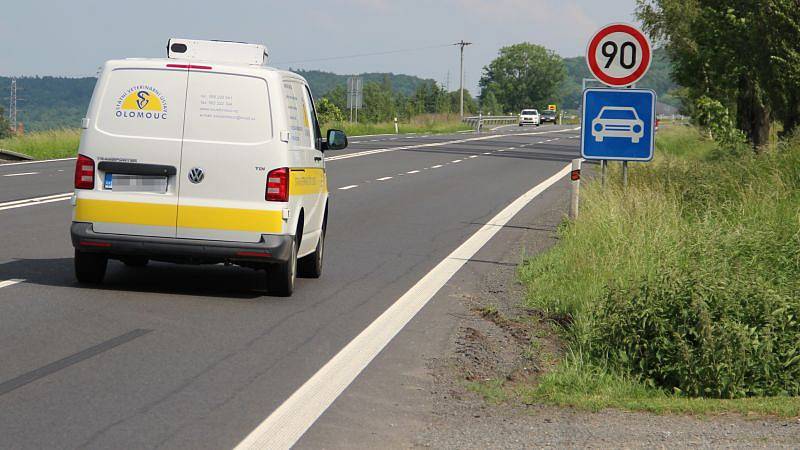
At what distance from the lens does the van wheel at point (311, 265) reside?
1144cm

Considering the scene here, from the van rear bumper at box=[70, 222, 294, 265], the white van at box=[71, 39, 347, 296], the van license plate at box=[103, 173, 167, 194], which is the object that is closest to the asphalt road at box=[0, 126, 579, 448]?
the van rear bumper at box=[70, 222, 294, 265]

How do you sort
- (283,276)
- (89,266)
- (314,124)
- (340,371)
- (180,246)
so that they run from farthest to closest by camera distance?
(314,124) < (89,266) < (283,276) < (180,246) < (340,371)

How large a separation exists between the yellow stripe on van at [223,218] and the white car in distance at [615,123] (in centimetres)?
543

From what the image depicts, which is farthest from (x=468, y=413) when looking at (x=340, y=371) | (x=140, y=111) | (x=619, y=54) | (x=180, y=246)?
(x=619, y=54)

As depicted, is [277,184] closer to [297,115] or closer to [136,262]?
[297,115]

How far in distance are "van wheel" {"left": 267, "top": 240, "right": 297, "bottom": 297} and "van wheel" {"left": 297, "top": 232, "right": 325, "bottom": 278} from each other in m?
1.10

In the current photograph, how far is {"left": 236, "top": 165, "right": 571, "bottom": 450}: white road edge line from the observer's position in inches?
226

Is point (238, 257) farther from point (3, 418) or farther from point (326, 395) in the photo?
point (3, 418)

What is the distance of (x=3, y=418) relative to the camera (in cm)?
584

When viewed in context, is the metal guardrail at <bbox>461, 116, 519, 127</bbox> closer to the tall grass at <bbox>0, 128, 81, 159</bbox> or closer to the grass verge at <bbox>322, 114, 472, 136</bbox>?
the grass verge at <bbox>322, 114, 472, 136</bbox>

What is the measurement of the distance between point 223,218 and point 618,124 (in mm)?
5783

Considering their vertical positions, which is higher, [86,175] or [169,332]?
[86,175]

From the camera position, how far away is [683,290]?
8031 millimetres

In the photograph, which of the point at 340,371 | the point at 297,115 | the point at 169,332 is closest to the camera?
the point at 340,371
